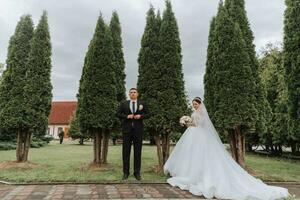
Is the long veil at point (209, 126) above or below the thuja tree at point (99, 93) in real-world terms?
below

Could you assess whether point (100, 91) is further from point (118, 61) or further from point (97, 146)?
point (97, 146)

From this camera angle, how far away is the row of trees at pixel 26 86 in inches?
477

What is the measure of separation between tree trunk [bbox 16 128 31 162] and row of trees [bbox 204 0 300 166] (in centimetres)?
663

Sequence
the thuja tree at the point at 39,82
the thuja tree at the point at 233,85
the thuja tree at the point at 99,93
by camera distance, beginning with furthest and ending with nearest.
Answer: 1. the thuja tree at the point at 39,82
2. the thuja tree at the point at 99,93
3. the thuja tree at the point at 233,85

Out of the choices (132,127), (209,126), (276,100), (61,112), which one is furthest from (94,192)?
(61,112)

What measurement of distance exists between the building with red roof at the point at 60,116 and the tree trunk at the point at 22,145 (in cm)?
5305

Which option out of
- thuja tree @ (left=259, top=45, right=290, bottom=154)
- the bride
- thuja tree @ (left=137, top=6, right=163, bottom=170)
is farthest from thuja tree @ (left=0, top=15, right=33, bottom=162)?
thuja tree @ (left=259, top=45, right=290, bottom=154)

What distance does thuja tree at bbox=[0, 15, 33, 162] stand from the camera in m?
12.1

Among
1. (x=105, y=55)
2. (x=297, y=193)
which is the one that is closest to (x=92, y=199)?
(x=297, y=193)

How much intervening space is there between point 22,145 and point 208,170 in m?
7.43

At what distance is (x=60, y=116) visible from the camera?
6700 centimetres

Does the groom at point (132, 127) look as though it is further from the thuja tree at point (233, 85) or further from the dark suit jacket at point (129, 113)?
the thuja tree at point (233, 85)

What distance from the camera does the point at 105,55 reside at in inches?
466

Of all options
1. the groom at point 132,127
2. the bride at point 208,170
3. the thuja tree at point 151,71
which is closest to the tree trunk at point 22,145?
the thuja tree at point 151,71
